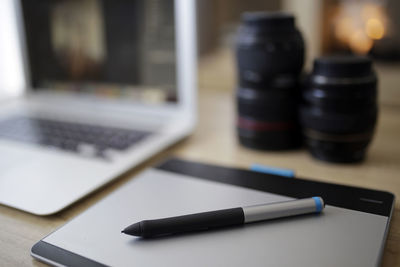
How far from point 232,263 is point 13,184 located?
0.89ft

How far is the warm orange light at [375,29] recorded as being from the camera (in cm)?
84

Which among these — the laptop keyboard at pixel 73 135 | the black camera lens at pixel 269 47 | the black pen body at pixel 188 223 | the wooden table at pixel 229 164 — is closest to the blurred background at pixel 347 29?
the wooden table at pixel 229 164

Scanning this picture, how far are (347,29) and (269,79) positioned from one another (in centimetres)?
46

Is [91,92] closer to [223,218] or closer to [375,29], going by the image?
[223,218]

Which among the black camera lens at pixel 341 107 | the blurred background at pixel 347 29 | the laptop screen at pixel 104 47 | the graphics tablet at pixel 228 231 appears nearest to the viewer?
the graphics tablet at pixel 228 231

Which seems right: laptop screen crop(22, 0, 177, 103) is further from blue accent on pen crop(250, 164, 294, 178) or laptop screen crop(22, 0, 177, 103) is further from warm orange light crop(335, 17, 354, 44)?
warm orange light crop(335, 17, 354, 44)

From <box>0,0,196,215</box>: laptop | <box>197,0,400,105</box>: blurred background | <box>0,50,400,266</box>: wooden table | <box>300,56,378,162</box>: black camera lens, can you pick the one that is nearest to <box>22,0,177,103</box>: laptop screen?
<box>0,0,196,215</box>: laptop

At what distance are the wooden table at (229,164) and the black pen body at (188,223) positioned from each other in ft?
0.29

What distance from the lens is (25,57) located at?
725mm

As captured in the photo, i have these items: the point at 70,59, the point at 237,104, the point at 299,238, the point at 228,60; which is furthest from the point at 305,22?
the point at 299,238

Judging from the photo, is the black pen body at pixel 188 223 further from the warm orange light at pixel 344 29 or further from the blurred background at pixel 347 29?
the warm orange light at pixel 344 29

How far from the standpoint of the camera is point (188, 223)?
1.08 feet

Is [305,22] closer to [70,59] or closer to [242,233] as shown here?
[70,59]

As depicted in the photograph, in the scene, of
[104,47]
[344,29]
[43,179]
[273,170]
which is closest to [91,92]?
[104,47]
